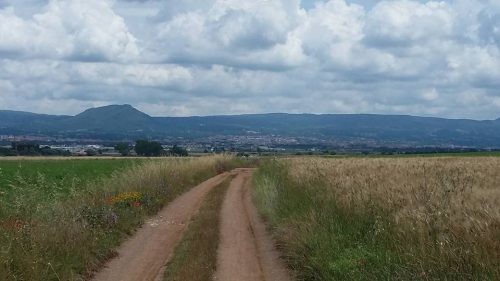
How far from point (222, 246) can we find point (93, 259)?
376cm

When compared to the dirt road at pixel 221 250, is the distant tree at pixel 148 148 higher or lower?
lower

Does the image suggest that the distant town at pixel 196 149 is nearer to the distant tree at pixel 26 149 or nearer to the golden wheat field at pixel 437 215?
the distant tree at pixel 26 149

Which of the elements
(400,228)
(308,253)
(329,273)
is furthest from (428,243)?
(308,253)

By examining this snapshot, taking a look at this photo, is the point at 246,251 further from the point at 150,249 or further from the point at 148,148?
the point at 148,148

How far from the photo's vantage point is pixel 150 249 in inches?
660

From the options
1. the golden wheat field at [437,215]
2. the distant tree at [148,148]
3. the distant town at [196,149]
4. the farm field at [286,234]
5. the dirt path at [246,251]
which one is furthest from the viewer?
the distant town at [196,149]

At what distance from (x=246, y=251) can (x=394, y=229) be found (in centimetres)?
597

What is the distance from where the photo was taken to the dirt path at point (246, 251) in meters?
13.4

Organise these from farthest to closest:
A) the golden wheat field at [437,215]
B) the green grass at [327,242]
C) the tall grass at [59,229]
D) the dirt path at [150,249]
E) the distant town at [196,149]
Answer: the distant town at [196,149] < the dirt path at [150,249] < the tall grass at [59,229] < the green grass at [327,242] < the golden wheat field at [437,215]

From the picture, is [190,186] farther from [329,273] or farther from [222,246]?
[329,273]

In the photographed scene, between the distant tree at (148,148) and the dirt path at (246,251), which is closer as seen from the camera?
the dirt path at (246,251)

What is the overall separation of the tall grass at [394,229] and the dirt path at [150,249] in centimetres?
300

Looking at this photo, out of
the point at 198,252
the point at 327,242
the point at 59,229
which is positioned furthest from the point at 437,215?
the point at 59,229

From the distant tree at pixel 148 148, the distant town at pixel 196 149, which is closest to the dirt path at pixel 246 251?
the distant town at pixel 196 149
